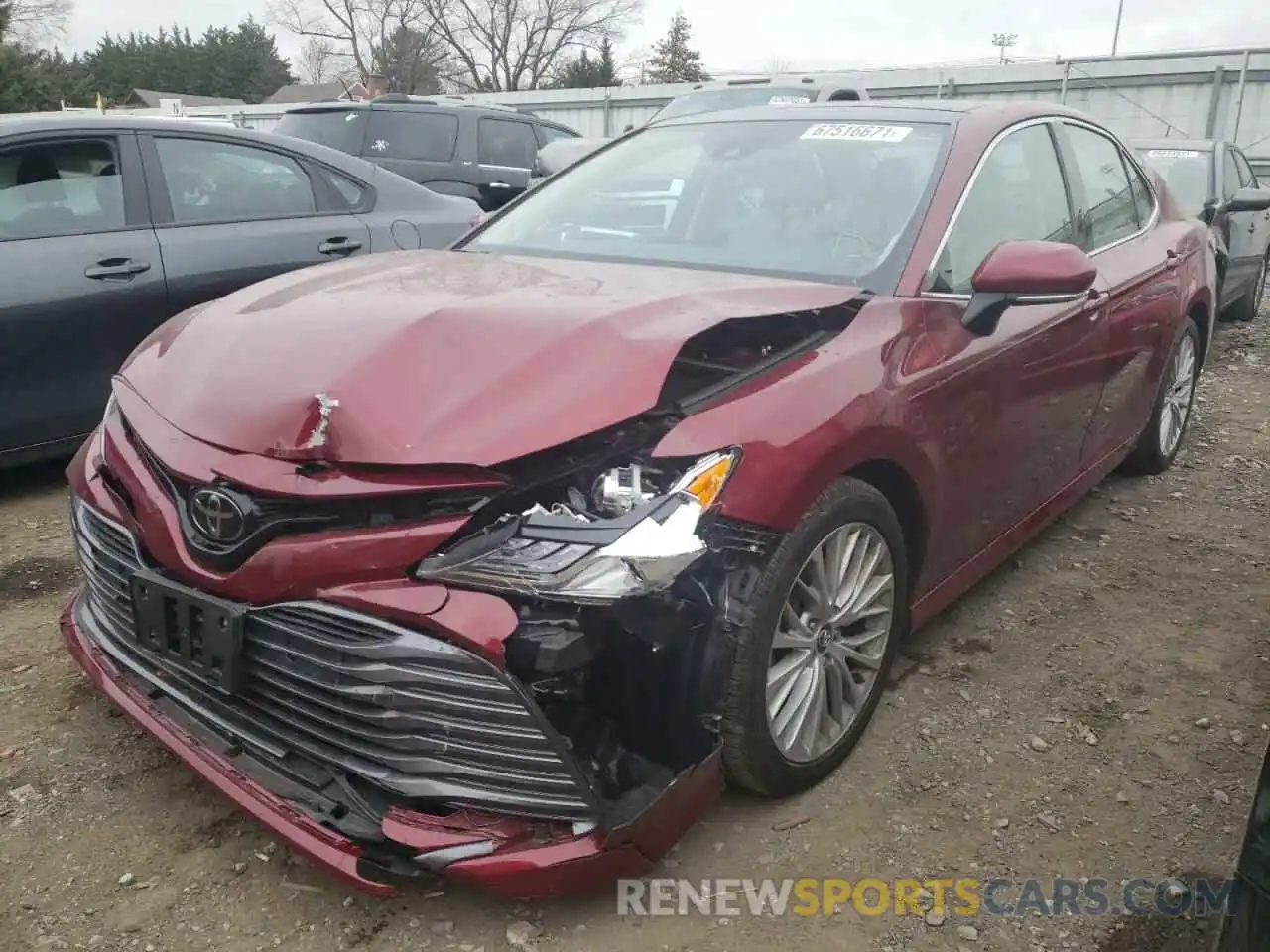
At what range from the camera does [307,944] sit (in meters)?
1.96

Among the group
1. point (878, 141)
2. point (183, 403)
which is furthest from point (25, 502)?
point (878, 141)

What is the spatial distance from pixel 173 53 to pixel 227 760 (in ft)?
235

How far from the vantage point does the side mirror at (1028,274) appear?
2.58 meters

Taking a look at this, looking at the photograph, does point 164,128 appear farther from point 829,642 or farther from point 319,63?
point 319,63

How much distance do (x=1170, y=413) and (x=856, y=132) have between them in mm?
2513

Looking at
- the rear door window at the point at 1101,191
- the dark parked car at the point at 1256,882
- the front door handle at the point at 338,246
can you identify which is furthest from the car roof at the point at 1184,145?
the dark parked car at the point at 1256,882

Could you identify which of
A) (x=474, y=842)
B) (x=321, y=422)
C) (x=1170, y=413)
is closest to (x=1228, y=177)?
(x=1170, y=413)

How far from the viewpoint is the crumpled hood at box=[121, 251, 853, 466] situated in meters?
1.87

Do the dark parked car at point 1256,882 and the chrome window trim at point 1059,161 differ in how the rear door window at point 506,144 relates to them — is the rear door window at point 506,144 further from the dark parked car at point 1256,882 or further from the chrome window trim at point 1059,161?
the dark parked car at point 1256,882

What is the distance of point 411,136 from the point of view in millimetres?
9328

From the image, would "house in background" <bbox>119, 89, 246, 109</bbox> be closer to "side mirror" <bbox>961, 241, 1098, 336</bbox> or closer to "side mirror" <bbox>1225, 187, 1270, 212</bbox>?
"side mirror" <bbox>1225, 187, 1270, 212</bbox>

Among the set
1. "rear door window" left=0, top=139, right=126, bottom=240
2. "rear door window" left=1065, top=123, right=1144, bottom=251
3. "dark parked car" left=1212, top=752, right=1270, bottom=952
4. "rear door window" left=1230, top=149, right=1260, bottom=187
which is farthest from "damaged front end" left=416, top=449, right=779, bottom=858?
"rear door window" left=1230, top=149, right=1260, bottom=187

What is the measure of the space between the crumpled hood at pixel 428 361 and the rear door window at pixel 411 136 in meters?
7.24

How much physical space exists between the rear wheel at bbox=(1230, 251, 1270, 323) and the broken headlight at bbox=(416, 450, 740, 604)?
8.69 metres
